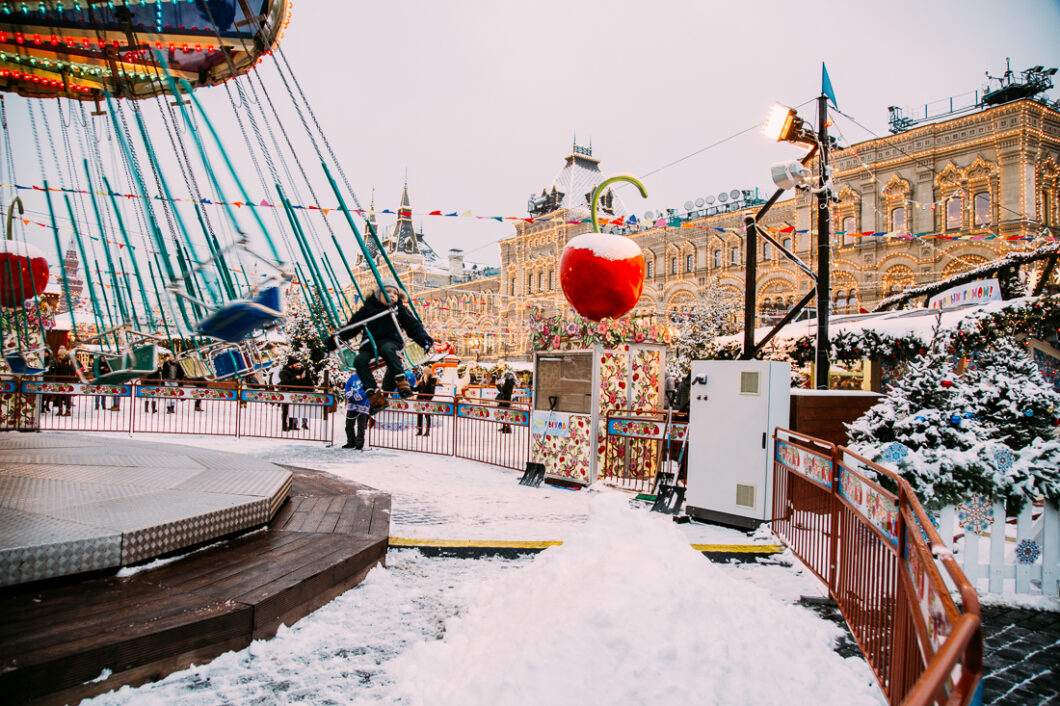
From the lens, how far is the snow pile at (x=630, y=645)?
2.89m

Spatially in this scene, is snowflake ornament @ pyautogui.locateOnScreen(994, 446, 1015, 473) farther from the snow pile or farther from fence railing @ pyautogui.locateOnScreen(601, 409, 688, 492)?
fence railing @ pyautogui.locateOnScreen(601, 409, 688, 492)

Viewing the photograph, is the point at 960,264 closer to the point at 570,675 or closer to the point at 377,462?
the point at 377,462

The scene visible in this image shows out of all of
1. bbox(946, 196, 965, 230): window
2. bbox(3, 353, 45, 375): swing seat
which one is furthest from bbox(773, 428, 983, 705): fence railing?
bbox(946, 196, 965, 230): window

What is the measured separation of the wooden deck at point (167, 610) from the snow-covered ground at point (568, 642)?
115mm

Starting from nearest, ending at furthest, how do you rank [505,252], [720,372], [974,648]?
[974,648]
[720,372]
[505,252]

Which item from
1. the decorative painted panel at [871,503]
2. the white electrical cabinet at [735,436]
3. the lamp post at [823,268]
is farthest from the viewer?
the lamp post at [823,268]

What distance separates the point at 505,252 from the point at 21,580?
56687 millimetres

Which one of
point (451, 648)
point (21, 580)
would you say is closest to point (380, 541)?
point (451, 648)

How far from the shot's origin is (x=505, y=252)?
59031mm

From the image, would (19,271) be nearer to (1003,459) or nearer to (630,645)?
(630,645)

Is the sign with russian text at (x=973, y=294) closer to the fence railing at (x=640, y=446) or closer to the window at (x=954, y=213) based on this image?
the fence railing at (x=640, y=446)

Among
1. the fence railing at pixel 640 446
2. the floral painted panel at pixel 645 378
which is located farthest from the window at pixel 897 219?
the fence railing at pixel 640 446

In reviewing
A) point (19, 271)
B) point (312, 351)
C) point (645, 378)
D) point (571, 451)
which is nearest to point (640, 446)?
point (645, 378)

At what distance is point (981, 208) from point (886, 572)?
32.6 metres
